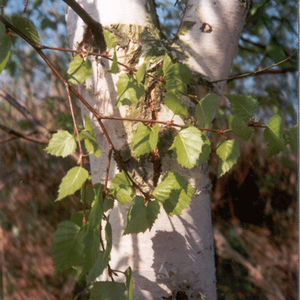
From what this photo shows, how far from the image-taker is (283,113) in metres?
2.06

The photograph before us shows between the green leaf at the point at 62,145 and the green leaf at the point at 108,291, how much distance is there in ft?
0.68

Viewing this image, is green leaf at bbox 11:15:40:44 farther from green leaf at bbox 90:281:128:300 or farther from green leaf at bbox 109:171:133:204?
green leaf at bbox 90:281:128:300

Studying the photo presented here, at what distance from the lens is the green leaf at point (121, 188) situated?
0.42 meters

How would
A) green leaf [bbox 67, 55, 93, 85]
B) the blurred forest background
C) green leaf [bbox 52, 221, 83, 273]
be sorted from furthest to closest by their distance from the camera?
the blurred forest background → green leaf [bbox 67, 55, 93, 85] → green leaf [bbox 52, 221, 83, 273]

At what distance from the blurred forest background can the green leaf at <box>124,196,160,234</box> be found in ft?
4.86

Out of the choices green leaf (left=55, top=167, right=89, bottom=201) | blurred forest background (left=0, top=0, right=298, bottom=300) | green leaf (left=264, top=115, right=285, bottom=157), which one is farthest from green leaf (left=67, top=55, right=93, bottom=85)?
blurred forest background (left=0, top=0, right=298, bottom=300)

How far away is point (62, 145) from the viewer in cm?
41

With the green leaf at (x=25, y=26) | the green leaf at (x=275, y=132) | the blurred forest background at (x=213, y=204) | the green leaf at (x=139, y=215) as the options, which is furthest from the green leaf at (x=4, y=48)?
the blurred forest background at (x=213, y=204)

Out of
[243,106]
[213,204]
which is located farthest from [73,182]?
[213,204]

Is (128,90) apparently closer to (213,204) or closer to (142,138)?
(142,138)

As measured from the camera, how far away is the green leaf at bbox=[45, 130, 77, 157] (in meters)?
→ 0.40

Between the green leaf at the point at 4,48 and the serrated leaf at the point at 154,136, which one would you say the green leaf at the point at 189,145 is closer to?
the serrated leaf at the point at 154,136

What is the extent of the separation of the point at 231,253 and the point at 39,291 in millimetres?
1407

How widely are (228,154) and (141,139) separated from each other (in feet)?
0.46
